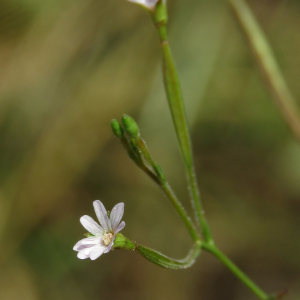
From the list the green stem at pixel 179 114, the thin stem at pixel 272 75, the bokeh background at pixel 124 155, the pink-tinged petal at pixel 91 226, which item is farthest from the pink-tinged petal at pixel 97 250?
the bokeh background at pixel 124 155

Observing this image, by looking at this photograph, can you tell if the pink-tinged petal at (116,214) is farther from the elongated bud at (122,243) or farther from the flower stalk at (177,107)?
the flower stalk at (177,107)

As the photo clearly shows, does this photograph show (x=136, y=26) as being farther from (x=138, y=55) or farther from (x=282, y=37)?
(x=282, y=37)

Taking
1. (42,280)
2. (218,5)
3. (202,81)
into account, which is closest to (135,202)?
(42,280)

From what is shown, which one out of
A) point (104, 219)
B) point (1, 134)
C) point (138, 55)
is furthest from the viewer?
point (138, 55)

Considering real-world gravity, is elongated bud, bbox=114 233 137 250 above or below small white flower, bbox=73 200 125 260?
below

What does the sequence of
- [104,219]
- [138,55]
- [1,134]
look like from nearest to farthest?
[104,219] → [1,134] → [138,55]

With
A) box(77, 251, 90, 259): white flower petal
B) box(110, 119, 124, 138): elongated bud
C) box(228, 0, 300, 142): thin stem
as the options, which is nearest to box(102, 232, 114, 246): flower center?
box(77, 251, 90, 259): white flower petal

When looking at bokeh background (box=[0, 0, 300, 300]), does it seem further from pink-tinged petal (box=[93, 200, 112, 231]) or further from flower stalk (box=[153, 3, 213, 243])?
pink-tinged petal (box=[93, 200, 112, 231])
